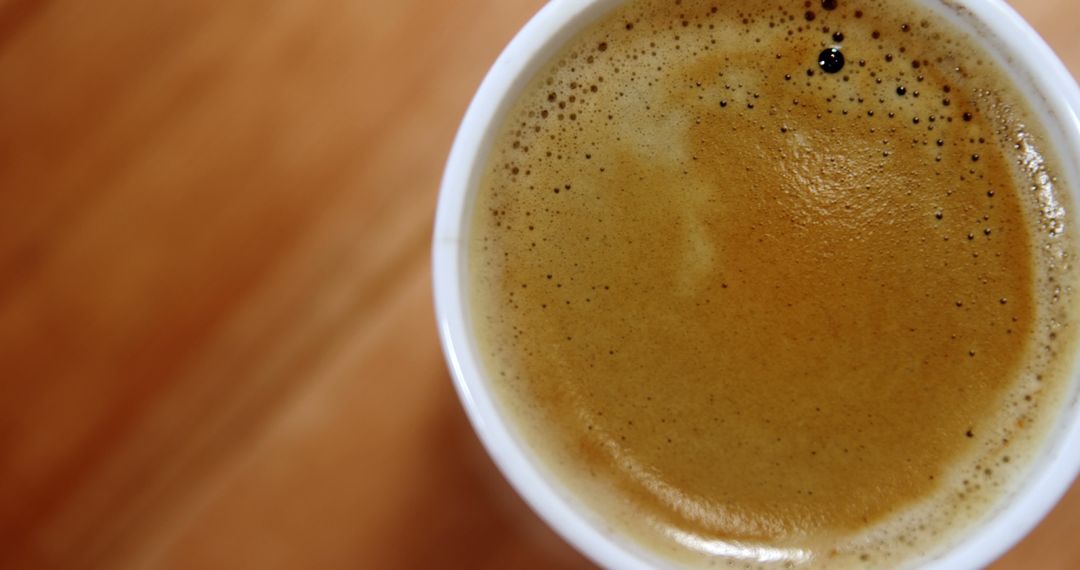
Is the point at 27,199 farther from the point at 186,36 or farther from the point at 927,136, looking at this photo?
the point at 927,136

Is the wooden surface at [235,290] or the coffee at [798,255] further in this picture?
the wooden surface at [235,290]

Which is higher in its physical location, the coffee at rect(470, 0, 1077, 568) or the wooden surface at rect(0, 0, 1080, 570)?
the coffee at rect(470, 0, 1077, 568)

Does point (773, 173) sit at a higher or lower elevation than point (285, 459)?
higher

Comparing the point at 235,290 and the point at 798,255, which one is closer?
the point at 798,255

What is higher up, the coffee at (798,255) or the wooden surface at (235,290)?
the coffee at (798,255)

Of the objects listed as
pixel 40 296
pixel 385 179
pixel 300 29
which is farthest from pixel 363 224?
pixel 40 296
